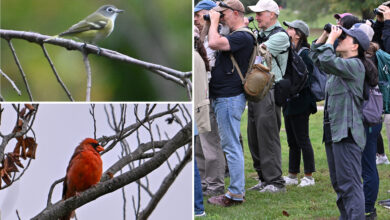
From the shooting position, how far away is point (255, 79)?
15.2ft

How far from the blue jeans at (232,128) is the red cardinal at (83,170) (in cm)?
191

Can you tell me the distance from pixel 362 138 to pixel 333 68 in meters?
0.50

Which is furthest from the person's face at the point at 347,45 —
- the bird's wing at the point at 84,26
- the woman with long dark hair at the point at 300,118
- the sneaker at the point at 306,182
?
the sneaker at the point at 306,182

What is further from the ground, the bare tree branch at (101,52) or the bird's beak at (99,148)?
the bare tree branch at (101,52)

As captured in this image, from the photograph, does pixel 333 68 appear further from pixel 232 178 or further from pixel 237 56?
pixel 232 178

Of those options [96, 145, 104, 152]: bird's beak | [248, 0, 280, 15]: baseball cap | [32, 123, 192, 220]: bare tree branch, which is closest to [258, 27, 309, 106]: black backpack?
[248, 0, 280, 15]: baseball cap

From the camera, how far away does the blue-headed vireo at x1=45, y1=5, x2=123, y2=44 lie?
2.32 m

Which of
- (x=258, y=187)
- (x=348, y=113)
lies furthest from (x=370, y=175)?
(x=258, y=187)

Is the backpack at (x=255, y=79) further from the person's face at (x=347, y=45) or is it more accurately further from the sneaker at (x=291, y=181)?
the sneaker at (x=291, y=181)

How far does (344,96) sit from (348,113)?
11 centimetres

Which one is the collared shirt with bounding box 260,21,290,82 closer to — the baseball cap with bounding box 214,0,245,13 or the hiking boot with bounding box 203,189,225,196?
the baseball cap with bounding box 214,0,245,13

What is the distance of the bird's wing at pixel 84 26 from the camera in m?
2.30

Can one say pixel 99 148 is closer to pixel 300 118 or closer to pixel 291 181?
pixel 300 118

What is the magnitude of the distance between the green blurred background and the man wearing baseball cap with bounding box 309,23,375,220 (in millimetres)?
1218
